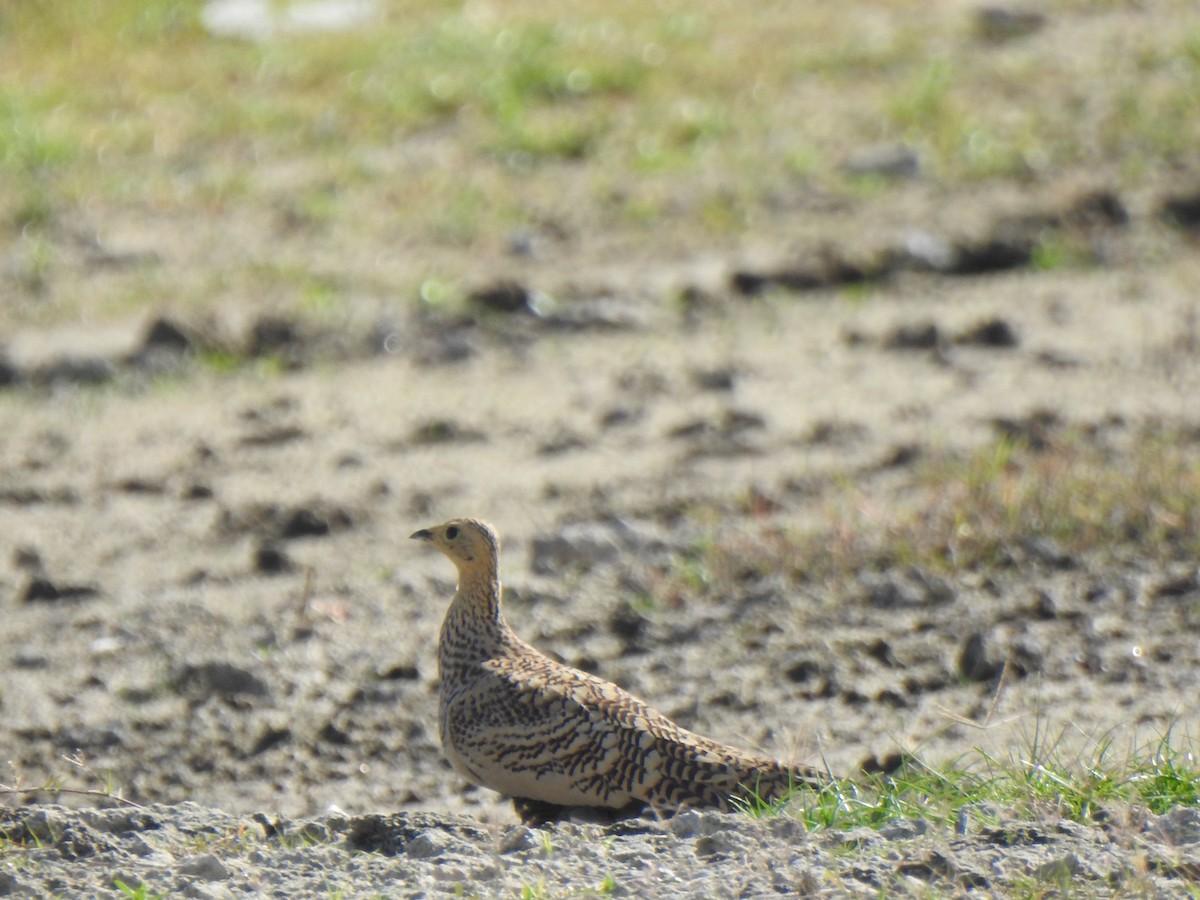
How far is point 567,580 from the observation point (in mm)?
7488

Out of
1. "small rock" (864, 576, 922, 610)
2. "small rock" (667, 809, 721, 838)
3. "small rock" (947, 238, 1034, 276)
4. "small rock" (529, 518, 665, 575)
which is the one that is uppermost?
"small rock" (947, 238, 1034, 276)

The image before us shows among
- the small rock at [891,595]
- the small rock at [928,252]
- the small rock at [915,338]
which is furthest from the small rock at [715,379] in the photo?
the small rock at [891,595]

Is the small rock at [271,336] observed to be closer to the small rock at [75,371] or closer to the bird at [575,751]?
the small rock at [75,371]

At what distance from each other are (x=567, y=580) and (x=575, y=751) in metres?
2.08

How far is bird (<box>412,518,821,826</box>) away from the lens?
5281 mm

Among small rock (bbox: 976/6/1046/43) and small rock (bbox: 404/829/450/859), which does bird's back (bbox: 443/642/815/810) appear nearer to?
small rock (bbox: 404/829/450/859)

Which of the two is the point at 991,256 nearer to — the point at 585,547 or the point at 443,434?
the point at 443,434

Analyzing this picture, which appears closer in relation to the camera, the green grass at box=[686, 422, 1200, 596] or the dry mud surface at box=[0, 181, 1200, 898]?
the dry mud surface at box=[0, 181, 1200, 898]

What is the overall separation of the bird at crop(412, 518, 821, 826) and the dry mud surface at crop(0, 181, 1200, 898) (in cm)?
21

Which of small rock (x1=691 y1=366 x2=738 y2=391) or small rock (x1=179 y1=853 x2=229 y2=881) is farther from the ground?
small rock (x1=691 y1=366 x2=738 y2=391)

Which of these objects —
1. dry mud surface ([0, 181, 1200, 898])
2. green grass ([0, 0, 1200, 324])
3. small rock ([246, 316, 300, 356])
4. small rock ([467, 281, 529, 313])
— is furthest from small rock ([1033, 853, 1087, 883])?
green grass ([0, 0, 1200, 324])

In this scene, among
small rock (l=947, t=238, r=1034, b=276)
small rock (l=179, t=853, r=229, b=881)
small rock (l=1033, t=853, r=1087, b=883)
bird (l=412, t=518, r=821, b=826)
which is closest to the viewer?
small rock (l=1033, t=853, r=1087, b=883)

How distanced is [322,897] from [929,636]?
2.95 metres

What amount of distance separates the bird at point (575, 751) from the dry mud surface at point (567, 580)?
205 millimetres
